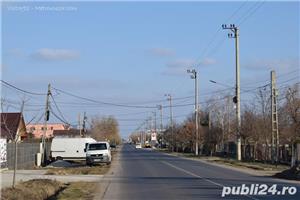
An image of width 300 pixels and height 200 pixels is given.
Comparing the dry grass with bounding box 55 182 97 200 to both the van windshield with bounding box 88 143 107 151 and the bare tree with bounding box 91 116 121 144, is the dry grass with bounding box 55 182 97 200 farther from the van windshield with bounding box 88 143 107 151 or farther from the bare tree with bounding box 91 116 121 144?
the bare tree with bounding box 91 116 121 144

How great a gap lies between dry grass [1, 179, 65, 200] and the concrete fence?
45.3ft

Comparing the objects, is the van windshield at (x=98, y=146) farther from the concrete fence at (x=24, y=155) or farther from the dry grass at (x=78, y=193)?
the dry grass at (x=78, y=193)

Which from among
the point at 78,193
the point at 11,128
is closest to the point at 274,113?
the point at 11,128

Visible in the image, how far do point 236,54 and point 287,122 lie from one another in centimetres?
803

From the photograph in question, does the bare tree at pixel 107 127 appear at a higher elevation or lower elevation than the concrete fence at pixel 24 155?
higher

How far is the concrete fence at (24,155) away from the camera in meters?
40.2

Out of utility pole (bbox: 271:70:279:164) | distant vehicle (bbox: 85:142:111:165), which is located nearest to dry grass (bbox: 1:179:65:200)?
distant vehicle (bbox: 85:142:111:165)

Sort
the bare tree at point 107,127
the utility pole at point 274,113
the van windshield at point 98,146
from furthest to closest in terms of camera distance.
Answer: the bare tree at point 107,127 → the van windshield at point 98,146 → the utility pole at point 274,113

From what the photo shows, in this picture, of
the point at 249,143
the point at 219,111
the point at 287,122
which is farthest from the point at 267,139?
the point at 219,111

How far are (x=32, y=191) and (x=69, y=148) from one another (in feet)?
122

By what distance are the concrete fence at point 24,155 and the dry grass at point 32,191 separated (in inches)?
544

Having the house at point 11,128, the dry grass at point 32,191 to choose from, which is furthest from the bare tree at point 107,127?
the dry grass at point 32,191

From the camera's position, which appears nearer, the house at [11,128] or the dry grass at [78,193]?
the dry grass at [78,193]

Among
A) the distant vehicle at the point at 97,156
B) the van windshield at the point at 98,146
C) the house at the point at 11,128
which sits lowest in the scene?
the distant vehicle at the point at 97,156
